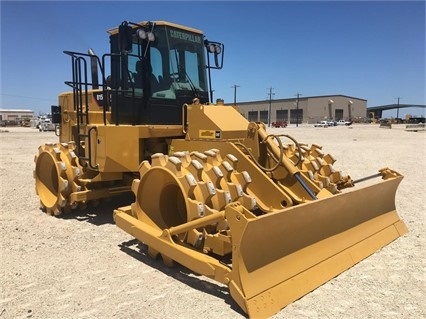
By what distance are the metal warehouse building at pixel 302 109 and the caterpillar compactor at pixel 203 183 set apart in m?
95.0

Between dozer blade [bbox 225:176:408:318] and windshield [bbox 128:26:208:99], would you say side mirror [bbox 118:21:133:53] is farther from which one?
dozer blade [bbox 225:176:408:318]

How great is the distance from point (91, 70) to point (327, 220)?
4.99 m

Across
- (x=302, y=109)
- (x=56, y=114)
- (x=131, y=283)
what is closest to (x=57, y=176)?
(x=56, y=114)

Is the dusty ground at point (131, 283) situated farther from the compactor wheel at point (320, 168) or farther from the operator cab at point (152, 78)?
Answer: the operator cab at point (152, 78)

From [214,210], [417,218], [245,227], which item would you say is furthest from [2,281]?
[417,218]

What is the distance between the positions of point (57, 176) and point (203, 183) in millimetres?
3953

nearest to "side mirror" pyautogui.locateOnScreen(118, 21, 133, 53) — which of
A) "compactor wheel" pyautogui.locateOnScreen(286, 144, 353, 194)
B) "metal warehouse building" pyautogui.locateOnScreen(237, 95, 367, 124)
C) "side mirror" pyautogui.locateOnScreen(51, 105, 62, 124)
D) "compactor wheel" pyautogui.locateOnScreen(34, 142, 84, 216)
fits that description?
"compactor wheel" pyautogui.locateOnScreen(34, 142, 84, 216)

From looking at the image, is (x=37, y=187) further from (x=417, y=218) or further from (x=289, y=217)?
(x=417, y=218)

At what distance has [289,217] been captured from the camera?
152 inches

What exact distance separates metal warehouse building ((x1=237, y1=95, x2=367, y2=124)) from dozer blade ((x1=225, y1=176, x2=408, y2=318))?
9647 centimetres

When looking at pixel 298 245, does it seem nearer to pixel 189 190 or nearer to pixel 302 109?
pixel 189 190

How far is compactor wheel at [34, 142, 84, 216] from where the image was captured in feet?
21.5

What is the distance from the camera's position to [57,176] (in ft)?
23.3

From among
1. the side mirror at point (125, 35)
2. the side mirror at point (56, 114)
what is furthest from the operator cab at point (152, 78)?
the side mirror at point (56, 114)
